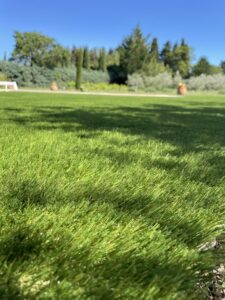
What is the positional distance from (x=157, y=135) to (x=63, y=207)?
397 centimetres

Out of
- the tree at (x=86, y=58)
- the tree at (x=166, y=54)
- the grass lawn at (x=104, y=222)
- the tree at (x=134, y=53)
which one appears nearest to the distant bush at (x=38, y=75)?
the tree at (x=134, y=53)

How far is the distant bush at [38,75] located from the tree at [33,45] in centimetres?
823

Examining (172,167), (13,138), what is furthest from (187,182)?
(13,138)

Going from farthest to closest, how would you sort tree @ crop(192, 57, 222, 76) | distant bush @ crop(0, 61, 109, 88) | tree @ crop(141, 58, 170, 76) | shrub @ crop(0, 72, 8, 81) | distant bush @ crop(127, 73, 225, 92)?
1. tree @ crop(192, 57, 222, 76)
2. tree @ crop(141, 58, 170, 76)
3. distant bush @ crop(127, 73, 225, 92)
4. distant bush @ crop(0, 61, 109, 88)
5. shrub @ crop(0, 72, 8, 81)

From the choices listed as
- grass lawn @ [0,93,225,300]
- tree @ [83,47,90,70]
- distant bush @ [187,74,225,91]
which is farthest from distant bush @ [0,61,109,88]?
grass lawn @ [0,93,225,300]

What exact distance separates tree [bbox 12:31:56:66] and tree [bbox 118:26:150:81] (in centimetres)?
1120

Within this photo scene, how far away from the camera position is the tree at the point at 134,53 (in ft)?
174

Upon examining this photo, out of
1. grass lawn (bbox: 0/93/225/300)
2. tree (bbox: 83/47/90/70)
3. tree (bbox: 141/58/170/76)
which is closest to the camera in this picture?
grass lawn (bbox: 0/93/225/300)

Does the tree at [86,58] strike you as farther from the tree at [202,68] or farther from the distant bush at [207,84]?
the tree at [202,68]

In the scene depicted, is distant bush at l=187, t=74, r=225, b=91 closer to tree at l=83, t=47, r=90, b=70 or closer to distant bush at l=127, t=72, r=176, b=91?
distant bush at l=127, t=72, r=176, b=91

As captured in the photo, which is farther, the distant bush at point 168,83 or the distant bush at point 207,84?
the distant bush at point 207,84

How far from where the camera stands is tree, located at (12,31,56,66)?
189 ft

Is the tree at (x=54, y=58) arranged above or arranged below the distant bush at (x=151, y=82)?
above

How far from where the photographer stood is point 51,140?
4.60 metres
